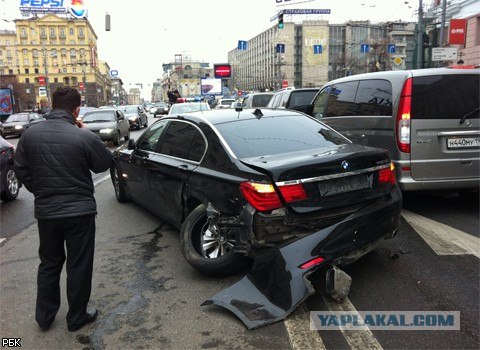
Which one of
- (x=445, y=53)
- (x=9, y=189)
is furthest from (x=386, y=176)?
(x=445, y=53)

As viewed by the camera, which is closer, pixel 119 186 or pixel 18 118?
pixel 119 186

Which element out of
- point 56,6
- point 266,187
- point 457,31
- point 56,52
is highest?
point 56,52

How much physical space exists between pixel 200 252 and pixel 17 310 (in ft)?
5.55

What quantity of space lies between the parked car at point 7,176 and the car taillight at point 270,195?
6.31 meters

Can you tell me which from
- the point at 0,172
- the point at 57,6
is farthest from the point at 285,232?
the point at 57,6

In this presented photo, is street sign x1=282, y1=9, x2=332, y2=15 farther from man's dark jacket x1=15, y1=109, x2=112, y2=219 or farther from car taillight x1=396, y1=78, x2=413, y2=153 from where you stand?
man's dark jacket x1=15, y1=109, x2=112, y2=219

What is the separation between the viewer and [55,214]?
3.20 m

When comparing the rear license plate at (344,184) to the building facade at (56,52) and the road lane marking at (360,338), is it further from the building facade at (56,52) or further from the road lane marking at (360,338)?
the building facade at (56,52)

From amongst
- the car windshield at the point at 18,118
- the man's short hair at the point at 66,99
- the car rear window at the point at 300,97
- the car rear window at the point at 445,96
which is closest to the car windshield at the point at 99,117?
the car rear window at the point at 300,97

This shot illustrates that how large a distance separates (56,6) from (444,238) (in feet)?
176

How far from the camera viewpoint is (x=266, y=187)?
3580mm

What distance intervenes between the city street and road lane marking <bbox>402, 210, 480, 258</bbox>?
1cm

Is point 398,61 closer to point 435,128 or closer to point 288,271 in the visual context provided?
point 435,128

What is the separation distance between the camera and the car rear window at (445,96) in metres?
5.61
